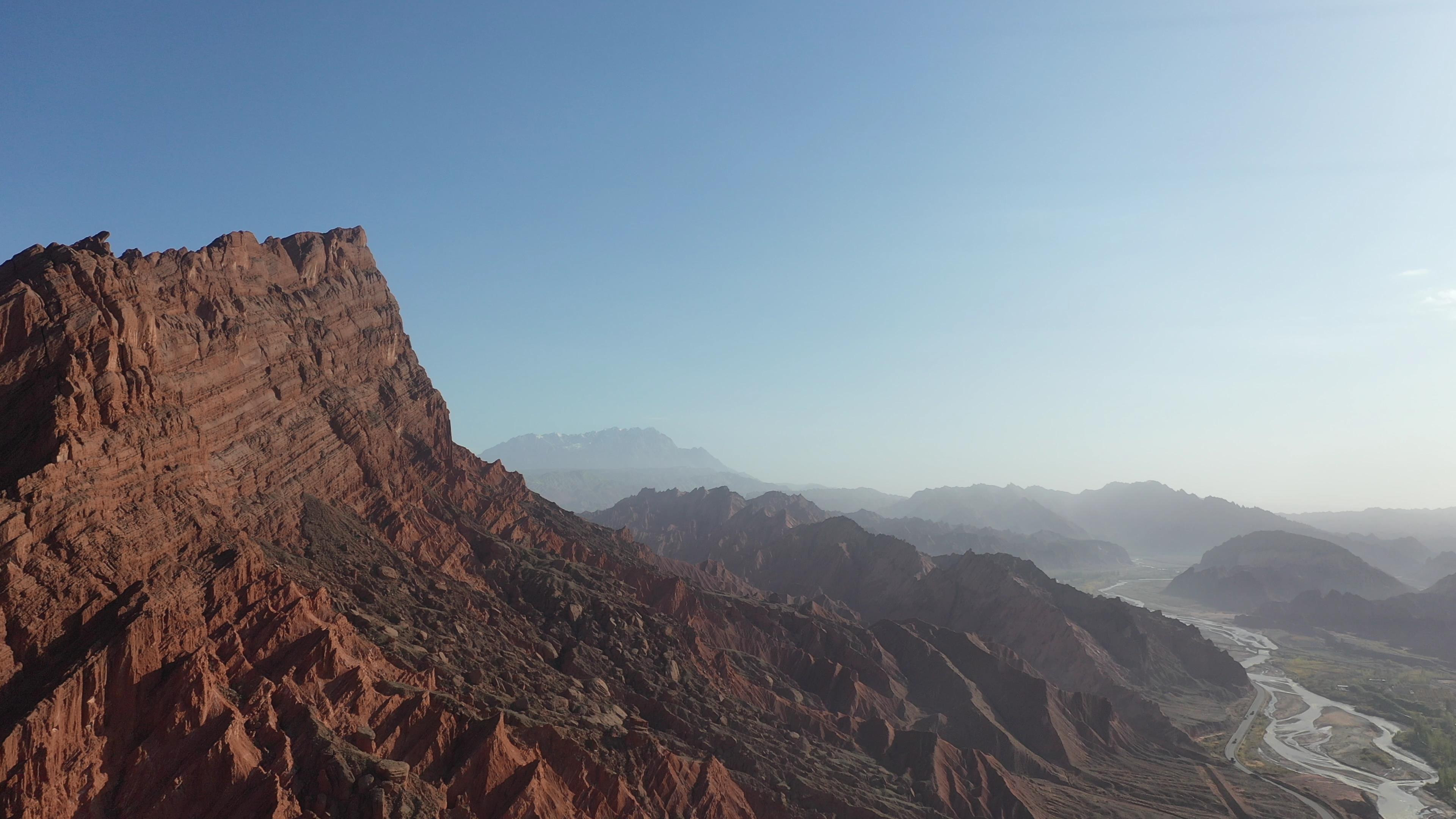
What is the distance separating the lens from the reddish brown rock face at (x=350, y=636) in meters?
41.8

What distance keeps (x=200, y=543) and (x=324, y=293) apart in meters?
56.7

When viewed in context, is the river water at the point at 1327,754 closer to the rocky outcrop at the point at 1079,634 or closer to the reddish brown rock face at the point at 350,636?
the rocky outcrop at the point at 1079,634

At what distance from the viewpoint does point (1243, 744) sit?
132 m

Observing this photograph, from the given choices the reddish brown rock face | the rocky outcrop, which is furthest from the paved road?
the reddish brown rock face

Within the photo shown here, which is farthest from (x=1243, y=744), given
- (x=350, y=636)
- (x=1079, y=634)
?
(x=350, y=636)

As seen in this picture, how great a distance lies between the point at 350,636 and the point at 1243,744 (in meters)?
147

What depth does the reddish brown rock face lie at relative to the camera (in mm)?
41750

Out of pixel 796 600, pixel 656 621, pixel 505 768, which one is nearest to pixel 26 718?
pixel 505 768

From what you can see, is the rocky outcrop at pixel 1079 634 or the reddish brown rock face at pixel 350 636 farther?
the rocky outcrop at pixel 1079 634

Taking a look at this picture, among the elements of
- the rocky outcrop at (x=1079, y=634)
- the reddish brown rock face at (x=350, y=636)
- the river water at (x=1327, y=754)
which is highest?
the reddish brown rock face at (x=350, y=636)

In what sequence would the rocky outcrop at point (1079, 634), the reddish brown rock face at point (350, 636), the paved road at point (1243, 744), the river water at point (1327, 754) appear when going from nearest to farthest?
the reddish brown rock face at point (350, 636) → the paved road at point (1243, 744) → the river water at point (1327, 754) → the rocky outcrop at point (1079, 634)

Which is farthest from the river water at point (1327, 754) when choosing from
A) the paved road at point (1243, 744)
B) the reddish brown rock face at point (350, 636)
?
the reddish brown rock face at point (350, 636)

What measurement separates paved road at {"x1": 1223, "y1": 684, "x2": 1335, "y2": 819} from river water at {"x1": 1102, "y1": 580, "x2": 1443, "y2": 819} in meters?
1.82

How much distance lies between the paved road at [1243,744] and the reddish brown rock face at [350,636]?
4356 millimetres
